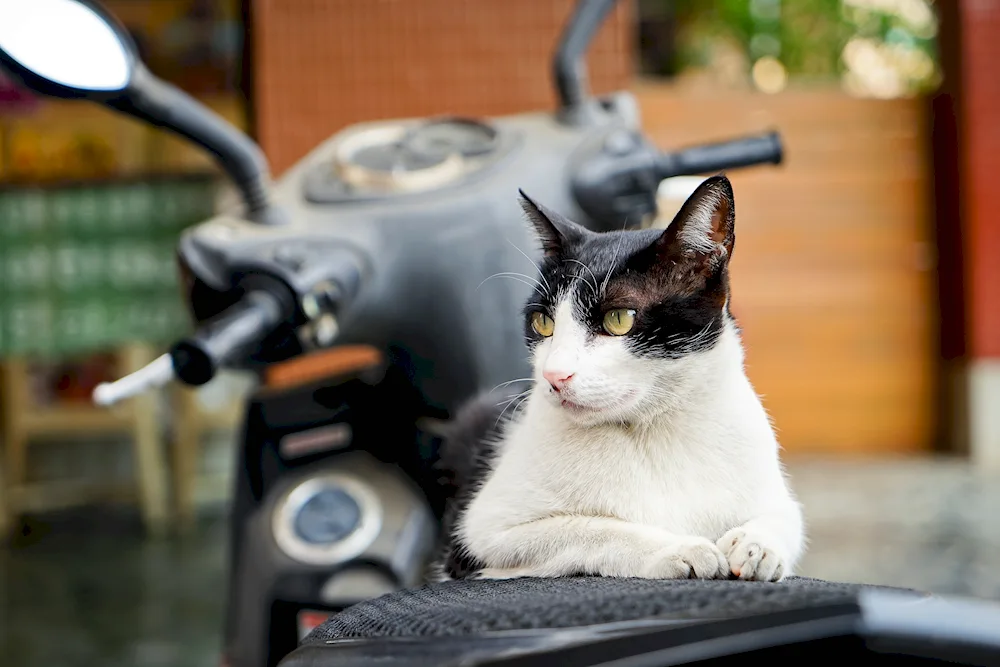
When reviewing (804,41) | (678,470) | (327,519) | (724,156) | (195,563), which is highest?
(804,41)

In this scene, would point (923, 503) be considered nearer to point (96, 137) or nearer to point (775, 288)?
point (775, 288)

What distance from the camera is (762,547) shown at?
1.09 ft

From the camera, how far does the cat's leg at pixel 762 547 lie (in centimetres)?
33

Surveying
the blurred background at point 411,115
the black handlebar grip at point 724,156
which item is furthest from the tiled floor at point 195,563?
the black handlebar grip at point 724,156

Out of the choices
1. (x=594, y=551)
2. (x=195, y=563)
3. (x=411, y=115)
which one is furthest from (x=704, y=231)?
(x=195, y=563)

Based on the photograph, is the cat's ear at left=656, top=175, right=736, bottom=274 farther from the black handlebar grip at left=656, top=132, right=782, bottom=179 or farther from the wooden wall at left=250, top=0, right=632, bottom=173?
the wooden wall at left=250, top=0, right=632, bottom=173

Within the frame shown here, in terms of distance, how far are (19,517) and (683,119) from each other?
354 cm

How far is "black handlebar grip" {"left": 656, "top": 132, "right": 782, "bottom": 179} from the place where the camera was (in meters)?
0.66

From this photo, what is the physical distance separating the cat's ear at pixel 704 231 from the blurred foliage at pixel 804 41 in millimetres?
3820

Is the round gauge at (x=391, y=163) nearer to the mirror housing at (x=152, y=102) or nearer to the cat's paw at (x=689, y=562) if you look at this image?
the mirror housing at (x=152, y=102)

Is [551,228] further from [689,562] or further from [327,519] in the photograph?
[327,519]

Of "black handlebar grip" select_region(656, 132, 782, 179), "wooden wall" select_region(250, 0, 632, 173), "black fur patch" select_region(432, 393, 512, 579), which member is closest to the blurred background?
"wooden wall" select_region(250, 0, 632, 173)

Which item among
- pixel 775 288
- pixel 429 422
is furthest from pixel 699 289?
pixel 775 288

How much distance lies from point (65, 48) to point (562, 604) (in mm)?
481
